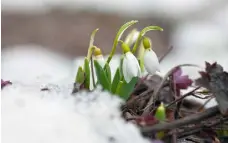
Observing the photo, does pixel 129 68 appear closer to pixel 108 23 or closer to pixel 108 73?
pixel 108 73

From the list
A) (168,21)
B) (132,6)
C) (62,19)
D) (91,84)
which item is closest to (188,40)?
(168,21)

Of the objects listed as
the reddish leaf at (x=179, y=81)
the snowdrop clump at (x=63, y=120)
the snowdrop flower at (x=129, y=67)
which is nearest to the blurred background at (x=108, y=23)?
the reddish leaf at (x=179, y=81)

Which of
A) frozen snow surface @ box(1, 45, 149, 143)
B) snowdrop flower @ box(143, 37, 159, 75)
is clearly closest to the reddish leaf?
snowdrop flower @ box(143, 37, 159, 75)

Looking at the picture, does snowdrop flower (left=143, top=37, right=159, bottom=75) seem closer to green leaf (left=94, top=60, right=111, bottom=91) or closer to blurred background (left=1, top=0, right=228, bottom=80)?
green leaf (left=94, top=60, right=111, bottom=91)

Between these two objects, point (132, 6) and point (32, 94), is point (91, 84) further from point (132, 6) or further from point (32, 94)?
point (132, 6)

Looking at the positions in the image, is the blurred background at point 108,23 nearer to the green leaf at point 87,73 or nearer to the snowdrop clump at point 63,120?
the green leaf at point 87,73

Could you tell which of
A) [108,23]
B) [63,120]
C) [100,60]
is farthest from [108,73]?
[108,23]
